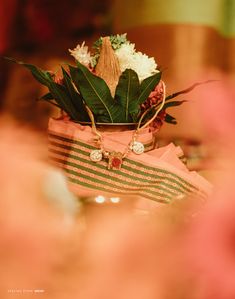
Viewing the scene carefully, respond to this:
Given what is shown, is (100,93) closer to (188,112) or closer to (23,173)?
(23,173)

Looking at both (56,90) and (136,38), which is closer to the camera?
(56,90)

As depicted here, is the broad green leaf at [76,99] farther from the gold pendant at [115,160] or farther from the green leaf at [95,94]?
the gold pendant at [115,160]

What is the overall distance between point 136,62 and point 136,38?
1.64 meters

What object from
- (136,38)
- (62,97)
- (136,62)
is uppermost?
(136,38)

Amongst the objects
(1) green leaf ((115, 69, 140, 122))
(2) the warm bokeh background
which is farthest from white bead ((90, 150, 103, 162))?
(2) the warm bokeh background

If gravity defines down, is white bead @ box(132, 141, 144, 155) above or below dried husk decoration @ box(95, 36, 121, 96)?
below

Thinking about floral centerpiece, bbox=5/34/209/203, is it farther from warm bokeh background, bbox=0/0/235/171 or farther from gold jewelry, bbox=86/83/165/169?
warm bokeh background, bbox=0/0/235/171

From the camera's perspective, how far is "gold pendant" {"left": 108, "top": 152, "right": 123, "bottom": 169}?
924 mm

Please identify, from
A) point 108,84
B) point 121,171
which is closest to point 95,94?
point 108,84

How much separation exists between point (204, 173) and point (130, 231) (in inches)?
17.7

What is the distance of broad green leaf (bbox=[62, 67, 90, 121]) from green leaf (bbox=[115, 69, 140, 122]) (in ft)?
0.29

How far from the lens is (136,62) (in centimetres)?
98

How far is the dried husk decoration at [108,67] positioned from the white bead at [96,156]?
0.47 ft

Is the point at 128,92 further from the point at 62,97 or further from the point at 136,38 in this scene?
the point at 136,38
